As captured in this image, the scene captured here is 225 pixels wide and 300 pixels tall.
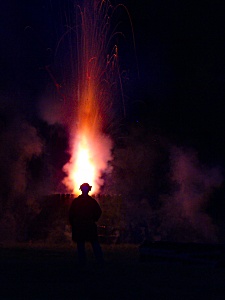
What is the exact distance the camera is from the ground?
33.6ft

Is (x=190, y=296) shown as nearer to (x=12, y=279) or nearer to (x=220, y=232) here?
(x=12, y=279)

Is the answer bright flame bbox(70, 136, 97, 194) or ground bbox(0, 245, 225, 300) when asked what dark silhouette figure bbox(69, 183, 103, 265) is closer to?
ground bbox(0, 245, 225, 300)

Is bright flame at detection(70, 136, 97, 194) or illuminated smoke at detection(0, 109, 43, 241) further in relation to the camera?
illuminated smoke at detection(0, 109, 43, 241)

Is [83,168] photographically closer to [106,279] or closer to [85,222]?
[85,222]

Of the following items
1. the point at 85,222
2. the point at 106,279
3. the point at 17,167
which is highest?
the point at 17,167

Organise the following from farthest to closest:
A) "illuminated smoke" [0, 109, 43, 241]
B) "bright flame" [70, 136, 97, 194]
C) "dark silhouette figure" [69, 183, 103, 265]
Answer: "illuminated smoke" [0, 109, 43, 241] → "bright flame" [70, 136, 97, 194] → "dark silhouette figure" [69, 183, 103, 265]

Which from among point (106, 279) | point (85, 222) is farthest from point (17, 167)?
point (106, 279)

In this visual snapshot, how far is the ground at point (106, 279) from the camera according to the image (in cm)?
1025

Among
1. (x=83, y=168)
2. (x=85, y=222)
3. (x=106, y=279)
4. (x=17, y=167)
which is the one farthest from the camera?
(x=17, y=167)

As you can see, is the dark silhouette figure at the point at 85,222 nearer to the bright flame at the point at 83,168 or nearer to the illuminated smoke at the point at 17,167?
the bright flame at the point at 83,168

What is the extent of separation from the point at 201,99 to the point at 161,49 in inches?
128

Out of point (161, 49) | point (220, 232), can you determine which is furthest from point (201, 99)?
point (220, 232)

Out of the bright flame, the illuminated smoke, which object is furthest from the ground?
the illuminated smoke

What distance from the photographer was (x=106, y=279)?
12.4m
